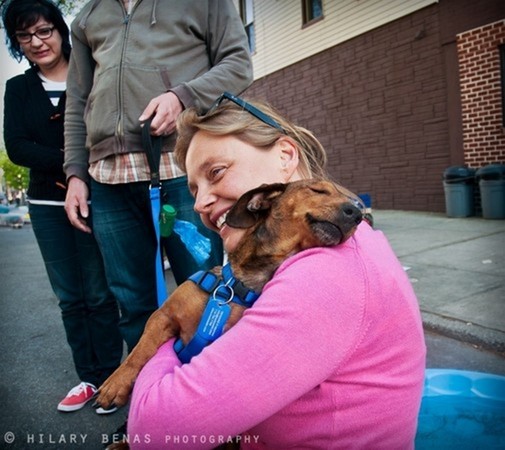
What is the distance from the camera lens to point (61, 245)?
2.76 meters

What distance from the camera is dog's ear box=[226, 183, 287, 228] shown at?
1.29m

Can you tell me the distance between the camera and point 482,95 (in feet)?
27.8

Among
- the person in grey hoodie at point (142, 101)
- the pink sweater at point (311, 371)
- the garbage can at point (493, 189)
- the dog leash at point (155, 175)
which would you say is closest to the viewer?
the pink sweater at point (311, 371)

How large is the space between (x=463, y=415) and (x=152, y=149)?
6.59ft

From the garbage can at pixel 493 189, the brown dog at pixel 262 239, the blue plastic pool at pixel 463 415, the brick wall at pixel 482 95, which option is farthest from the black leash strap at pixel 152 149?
the brick wall at pixel 482 95

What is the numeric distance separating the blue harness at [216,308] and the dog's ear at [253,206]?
6.0 inches

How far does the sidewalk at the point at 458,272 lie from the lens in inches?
145

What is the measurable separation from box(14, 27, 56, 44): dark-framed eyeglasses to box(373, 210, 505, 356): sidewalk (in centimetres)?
348

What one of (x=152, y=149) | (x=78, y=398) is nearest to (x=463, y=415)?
(x=152, y=149)

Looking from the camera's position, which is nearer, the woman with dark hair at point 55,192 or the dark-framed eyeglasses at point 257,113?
the dark-framed eyeglasses at point 257,113

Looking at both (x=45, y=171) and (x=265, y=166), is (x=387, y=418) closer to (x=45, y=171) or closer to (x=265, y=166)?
(x=265, y=166)

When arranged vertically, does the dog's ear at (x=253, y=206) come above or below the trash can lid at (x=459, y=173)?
above

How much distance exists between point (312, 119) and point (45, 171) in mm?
10258

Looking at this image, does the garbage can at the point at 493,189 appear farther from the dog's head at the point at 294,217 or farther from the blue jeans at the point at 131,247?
the dog's head at the point at 294,217
